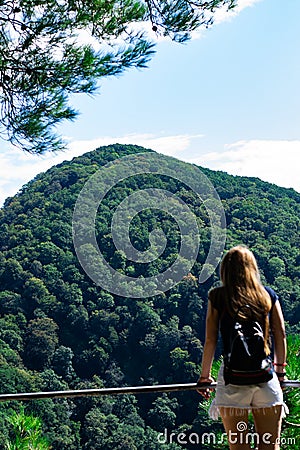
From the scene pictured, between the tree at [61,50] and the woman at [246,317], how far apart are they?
1404 millimetres

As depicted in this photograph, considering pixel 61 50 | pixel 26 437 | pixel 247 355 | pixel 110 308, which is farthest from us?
pixel 110 308

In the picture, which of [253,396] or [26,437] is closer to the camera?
[253,396]

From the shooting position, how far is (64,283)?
24.1m

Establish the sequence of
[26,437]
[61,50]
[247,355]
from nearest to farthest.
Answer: [247,355]
[61,50]
[26,437]

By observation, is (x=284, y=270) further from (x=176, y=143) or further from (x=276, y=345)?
(x=276, y=345)

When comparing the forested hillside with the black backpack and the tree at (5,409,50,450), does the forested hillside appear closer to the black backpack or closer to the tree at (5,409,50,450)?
the tree at (5,409,50,450)

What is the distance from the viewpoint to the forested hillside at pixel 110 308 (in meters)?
18.7

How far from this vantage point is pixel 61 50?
260cm

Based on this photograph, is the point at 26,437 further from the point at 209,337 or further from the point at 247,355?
the point at 247,355

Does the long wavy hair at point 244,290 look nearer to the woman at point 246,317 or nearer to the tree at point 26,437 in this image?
the woman at point 246,317

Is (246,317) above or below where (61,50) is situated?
below

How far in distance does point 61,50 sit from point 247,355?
170cm

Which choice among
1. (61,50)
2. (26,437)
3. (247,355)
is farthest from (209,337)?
(26,437)

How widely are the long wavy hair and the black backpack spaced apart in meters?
0.01
